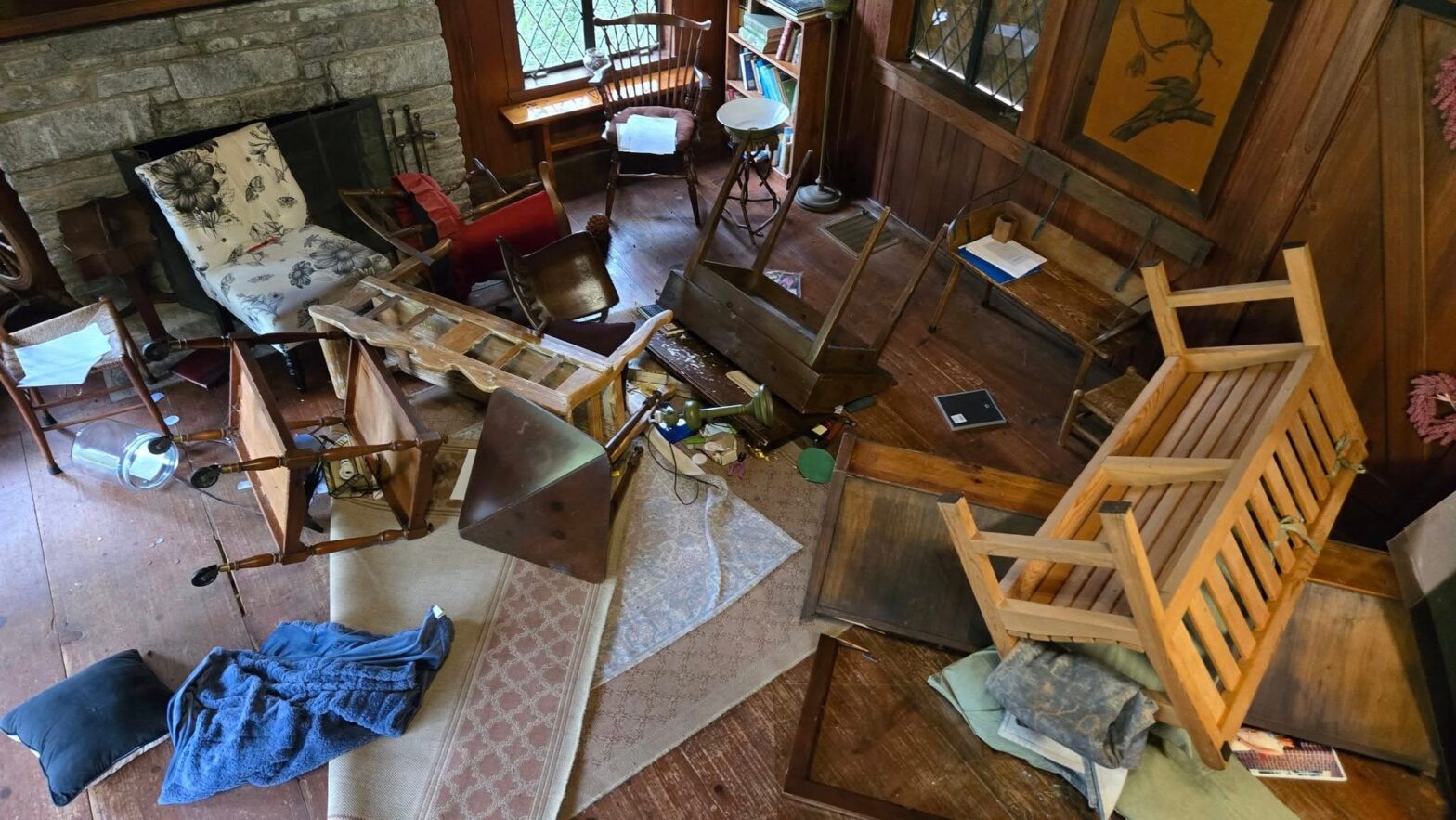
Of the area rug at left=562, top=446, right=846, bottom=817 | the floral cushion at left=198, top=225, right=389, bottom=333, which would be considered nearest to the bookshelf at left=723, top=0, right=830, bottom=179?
the floral cushion at left=198, top=225, right=389, bottom=333

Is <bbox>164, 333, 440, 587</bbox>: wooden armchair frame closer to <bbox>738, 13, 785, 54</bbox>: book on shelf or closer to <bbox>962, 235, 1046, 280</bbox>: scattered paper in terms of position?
→ <bbox>962, 235, 1046, 280</bbox>: scattered paper

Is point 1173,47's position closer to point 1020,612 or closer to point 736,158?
point 736,158

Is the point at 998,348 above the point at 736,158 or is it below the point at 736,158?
below

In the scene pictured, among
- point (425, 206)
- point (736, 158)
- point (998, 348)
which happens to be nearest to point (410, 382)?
point (425, 206)

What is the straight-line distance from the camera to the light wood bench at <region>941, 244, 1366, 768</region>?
2.01 m

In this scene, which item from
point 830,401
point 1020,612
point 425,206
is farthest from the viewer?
point 425,206

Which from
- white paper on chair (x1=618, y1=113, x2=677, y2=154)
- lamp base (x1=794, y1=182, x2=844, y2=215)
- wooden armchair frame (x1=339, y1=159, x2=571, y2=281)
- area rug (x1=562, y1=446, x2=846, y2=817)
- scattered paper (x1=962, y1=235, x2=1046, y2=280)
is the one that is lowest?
area rug (x1=562, y1=446, x2=846, y2=817)

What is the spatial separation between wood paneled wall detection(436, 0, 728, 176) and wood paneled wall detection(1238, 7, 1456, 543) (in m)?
3.15

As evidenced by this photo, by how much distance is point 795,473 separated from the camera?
3.24 meters

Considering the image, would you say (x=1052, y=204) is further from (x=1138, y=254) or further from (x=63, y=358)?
(x=63, y=358)

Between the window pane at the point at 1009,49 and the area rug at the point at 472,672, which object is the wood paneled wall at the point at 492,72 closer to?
the window pane at the point at 1009,49

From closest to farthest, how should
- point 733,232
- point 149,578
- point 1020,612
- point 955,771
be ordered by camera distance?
point 1020,612, point 955,771, point 149,578, point 733,232

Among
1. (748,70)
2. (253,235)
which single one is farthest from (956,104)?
(253,235)

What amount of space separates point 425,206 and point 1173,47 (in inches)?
115
